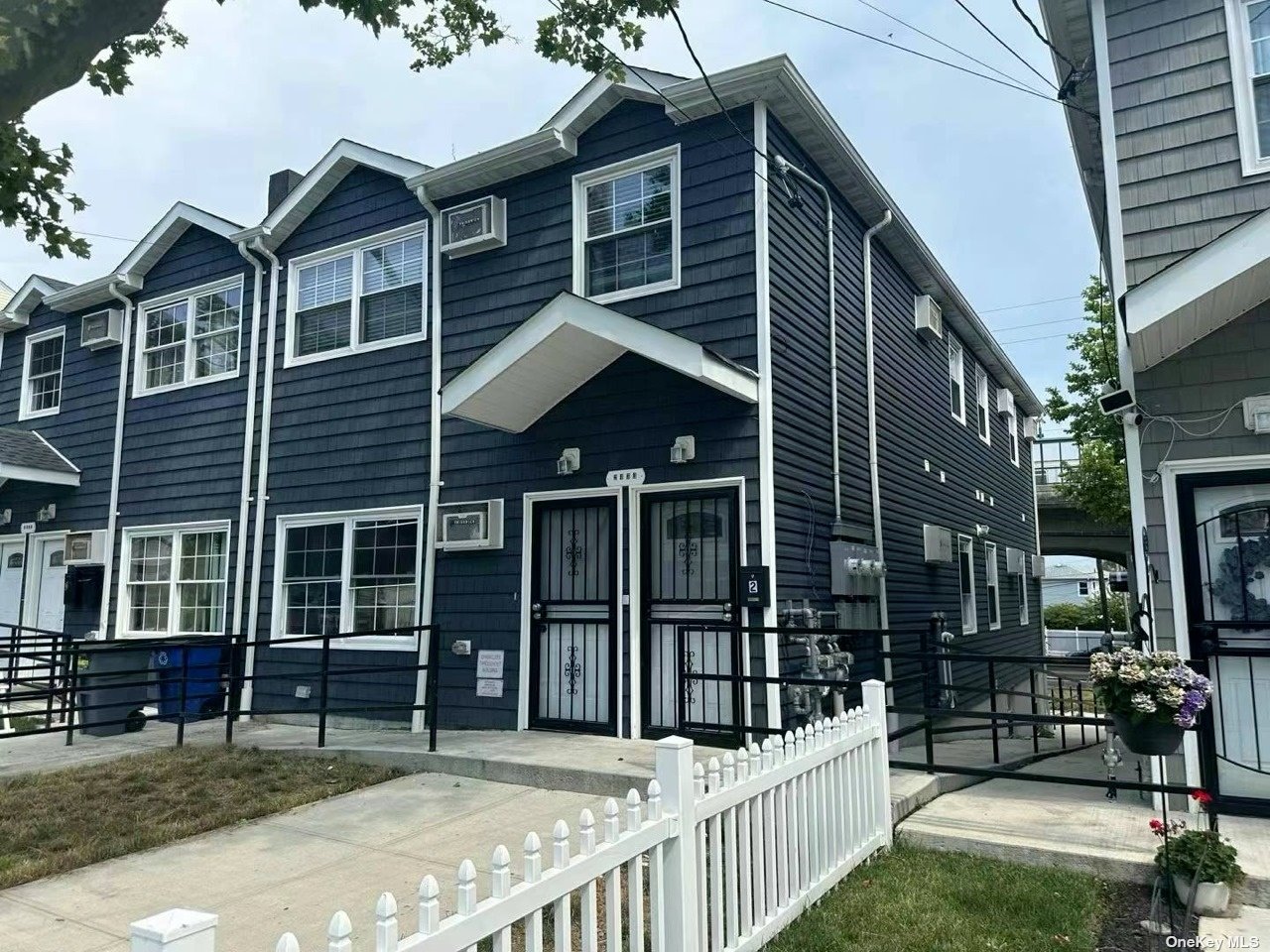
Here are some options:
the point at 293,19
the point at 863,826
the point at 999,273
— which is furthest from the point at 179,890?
the point at 999,273

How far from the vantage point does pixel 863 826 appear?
4461 millimetres

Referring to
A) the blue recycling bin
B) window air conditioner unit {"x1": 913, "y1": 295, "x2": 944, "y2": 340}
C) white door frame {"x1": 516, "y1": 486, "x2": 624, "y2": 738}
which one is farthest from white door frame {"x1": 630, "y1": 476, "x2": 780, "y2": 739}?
window air conditioner unit {"x1": 913, "y1": 295, "x2": 944, "y2": 340}

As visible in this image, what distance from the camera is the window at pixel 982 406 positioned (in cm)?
1443

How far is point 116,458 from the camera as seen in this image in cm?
1131

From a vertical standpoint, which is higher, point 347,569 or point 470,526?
point 470,526

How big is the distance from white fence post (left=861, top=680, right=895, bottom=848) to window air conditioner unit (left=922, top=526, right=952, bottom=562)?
5714 millimetres

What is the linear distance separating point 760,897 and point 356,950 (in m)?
1.59

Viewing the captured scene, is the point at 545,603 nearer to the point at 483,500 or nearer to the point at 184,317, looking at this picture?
the point at 483,500

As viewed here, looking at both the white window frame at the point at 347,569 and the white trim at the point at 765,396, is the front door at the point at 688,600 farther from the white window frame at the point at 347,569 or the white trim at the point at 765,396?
the white window frame at the point at 347,569

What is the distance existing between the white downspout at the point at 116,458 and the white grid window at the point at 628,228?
278 inches

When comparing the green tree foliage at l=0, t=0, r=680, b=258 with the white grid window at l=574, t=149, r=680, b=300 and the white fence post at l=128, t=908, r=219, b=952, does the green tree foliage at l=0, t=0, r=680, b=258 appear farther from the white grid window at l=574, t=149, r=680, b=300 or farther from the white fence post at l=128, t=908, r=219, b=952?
the white fence post at l=128, t=908, r=219, b=952

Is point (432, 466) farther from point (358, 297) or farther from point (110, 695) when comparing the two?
point (110, 695)

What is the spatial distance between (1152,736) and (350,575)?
7252mm

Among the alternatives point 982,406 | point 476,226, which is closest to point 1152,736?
point 476,226
